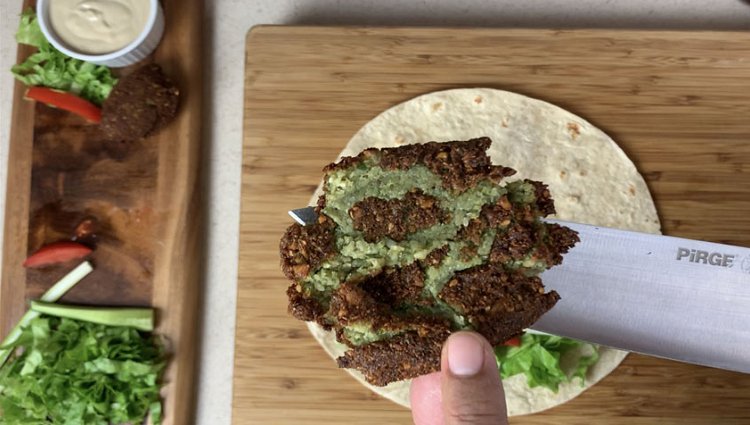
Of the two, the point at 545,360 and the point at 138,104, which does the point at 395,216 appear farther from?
the point at 138,104

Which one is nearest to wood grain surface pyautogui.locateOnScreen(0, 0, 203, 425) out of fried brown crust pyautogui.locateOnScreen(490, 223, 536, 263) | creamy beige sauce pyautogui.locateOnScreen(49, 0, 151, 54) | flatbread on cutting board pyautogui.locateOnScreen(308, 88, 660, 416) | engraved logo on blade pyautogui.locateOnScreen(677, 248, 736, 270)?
creamy beige sauce pyautogui.locateOnScreen(49, 0, 151, 54)

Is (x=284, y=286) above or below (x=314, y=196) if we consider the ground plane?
below

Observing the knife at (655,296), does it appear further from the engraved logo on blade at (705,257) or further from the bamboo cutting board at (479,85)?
the bamboo cutting board at (479,85)

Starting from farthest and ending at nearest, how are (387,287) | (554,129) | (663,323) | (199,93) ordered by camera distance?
(199,93)
(554,129)
(663,323)
(387,287)

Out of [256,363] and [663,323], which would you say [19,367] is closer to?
[256,363]

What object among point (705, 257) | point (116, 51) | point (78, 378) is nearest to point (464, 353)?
point (705, 257)

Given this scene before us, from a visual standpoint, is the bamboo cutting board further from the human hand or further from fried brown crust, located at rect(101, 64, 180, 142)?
the human hand

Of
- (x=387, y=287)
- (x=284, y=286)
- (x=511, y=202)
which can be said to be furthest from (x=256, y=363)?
(x=511, y=202)
